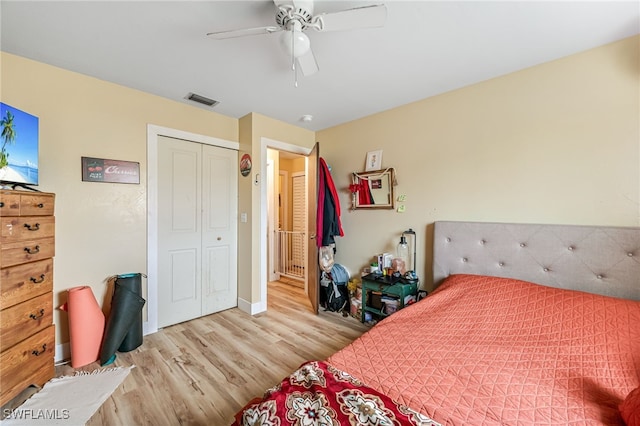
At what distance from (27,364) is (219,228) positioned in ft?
5.89

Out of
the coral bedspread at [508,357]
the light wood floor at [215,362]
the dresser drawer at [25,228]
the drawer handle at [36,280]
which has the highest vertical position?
the dresser drawer at [25,228]

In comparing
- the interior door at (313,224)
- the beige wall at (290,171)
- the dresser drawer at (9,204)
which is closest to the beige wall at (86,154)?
the dresser drawer at (9,204)

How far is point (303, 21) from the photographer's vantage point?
1.34 metres

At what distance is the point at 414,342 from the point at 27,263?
2419 mm

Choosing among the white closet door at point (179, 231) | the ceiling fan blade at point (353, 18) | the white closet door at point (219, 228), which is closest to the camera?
the ceiling fan blade at point (353, 18)

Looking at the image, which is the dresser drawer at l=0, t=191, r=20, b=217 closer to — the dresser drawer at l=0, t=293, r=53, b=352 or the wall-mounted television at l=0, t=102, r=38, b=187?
the wall-mounted television at l=0, t=102, r=38, b=187

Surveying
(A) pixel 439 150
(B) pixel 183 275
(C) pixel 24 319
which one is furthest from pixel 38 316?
(A) pixel 439 150

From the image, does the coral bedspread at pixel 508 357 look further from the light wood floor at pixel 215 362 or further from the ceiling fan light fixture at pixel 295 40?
the ceiling fan light fixture at pixel 295 40

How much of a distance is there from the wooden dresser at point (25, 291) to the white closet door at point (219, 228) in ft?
4.31

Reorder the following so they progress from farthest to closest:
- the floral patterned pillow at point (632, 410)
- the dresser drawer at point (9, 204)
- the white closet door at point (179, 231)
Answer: the white closet door at point (179, 231) < the dresser drawer at point (9, 204) < the floral patterned pillow at point (632, 410)

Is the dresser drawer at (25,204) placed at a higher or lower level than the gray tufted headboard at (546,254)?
higher

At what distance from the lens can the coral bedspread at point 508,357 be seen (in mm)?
896

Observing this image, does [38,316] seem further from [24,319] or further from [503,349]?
[503,349]

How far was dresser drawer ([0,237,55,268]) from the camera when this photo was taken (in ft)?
4.87
